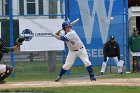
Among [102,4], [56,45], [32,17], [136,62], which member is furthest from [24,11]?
[136,62]

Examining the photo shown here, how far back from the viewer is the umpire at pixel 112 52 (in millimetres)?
20469

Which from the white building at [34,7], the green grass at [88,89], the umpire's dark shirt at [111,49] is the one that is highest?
the white building at [34,7]

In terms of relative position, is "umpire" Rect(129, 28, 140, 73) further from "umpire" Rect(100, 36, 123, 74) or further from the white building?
the white building

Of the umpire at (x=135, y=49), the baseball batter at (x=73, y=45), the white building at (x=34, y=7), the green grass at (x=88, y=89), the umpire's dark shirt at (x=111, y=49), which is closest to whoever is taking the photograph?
the green grass at (x=88, y=89)

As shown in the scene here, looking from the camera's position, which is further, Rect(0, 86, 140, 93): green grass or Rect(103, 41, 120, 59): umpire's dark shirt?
Rect(103, 41, 120, 59): umpire's dark shirt

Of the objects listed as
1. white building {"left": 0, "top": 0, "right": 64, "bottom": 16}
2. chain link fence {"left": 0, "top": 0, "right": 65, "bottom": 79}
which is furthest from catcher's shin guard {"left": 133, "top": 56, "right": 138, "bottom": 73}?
white building {"left": 0, "top": 0, "right": 64, "bottom": 16}

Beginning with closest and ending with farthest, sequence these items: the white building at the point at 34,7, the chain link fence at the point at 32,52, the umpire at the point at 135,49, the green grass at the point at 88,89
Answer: the green grass at the point at 88,89 < the chain link fence at the point at 32,52 < the white building at the point at 34,7 < the umpire at the point at 135,49

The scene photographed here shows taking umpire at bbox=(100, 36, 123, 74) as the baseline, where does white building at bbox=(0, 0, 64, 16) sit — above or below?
above

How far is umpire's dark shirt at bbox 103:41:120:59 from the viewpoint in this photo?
67.4 feet

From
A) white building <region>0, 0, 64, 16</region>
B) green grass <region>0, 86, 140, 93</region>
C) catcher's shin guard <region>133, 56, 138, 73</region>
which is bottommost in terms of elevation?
catcher's shin guard <region>133, 56, 138, 73</region>

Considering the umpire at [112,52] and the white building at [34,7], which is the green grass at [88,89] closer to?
the umpire at [112,52]

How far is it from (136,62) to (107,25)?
215 cm

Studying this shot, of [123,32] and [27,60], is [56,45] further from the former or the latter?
[123,32]

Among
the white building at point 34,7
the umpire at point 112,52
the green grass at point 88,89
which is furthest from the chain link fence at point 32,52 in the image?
the green grass at point 88,89
